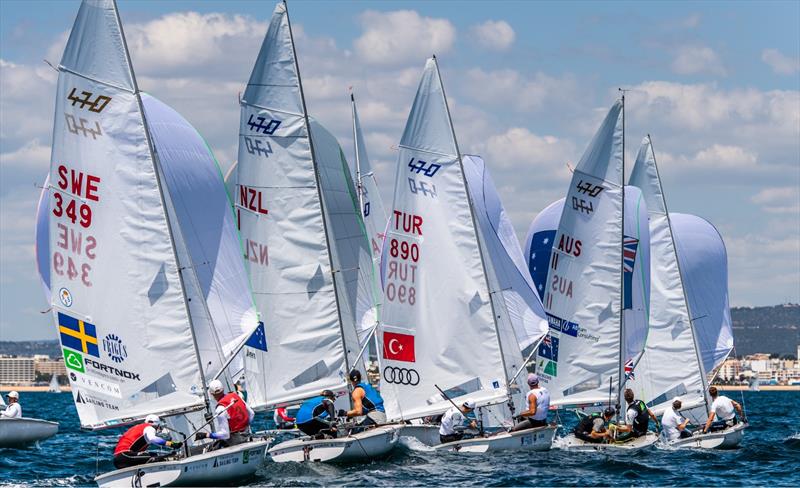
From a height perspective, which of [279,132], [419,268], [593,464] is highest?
[279,132]

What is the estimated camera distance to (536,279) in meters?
41.2

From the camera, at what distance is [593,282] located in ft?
111

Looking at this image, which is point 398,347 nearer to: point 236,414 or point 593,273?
point 593,273

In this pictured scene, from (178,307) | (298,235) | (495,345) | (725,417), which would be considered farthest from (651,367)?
(178,307)

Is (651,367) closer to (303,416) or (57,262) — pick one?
(303,416)

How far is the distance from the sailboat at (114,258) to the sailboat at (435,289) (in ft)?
20.5

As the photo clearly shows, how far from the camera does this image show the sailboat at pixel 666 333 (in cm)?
3625

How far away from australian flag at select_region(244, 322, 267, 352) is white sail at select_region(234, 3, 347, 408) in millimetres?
97

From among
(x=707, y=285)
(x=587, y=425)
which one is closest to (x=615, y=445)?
(x=587, y=425)

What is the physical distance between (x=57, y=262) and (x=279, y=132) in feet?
21.8

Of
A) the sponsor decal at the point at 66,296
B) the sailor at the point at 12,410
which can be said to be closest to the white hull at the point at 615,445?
the sponsor decal at the point at 66,296

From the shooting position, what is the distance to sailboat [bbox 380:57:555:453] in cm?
3088

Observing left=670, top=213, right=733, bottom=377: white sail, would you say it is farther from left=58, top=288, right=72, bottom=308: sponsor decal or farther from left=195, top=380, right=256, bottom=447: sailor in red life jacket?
left=58, top=288, right=72, bottom=308: sponsor decal

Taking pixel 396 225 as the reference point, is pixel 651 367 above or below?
below
